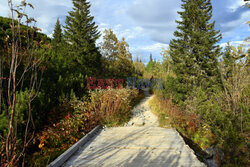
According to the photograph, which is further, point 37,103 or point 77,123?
point 77,123

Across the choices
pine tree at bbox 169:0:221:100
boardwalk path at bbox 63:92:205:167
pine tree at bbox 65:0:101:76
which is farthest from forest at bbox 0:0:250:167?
pine tree at bbox 65:0:101:76

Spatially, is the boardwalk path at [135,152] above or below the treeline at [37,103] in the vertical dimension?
below

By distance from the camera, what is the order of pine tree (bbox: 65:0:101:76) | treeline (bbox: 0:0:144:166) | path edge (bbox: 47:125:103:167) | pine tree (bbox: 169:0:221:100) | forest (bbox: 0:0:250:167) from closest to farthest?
treeline (bbox: 0:0:144:166) < forest (bbox: 0:0:250:167) < path edge (bbox: 47:125:103:167) < pine tree (bbox: 169:0:221:100) < pine tree (bbox: 65:0:101:76)

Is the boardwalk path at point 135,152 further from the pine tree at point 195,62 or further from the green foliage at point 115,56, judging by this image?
the green foliage at point 115,56

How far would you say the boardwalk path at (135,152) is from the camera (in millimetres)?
2732

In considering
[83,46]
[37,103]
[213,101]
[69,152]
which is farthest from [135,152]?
[83,46]

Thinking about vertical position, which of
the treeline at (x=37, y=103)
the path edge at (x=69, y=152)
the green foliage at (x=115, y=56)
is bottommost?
the path edge at (x=69, y=152)

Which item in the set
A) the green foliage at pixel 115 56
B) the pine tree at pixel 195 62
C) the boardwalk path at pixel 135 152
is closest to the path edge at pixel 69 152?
the boardwalk path at pixel 135 152

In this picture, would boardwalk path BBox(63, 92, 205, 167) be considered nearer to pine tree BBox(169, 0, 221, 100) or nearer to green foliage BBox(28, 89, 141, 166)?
green foliage BBox(28, 89, 141, 166)

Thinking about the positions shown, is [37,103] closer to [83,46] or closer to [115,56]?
[83,46]

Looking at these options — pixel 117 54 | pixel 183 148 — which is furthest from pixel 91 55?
pixel 183 148

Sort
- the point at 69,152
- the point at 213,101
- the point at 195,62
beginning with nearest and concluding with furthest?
1. the point at 69,152
2. the point at 213,101
3. the point at 195,62

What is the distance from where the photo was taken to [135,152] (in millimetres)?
3172

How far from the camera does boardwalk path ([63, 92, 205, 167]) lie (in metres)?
2.73
